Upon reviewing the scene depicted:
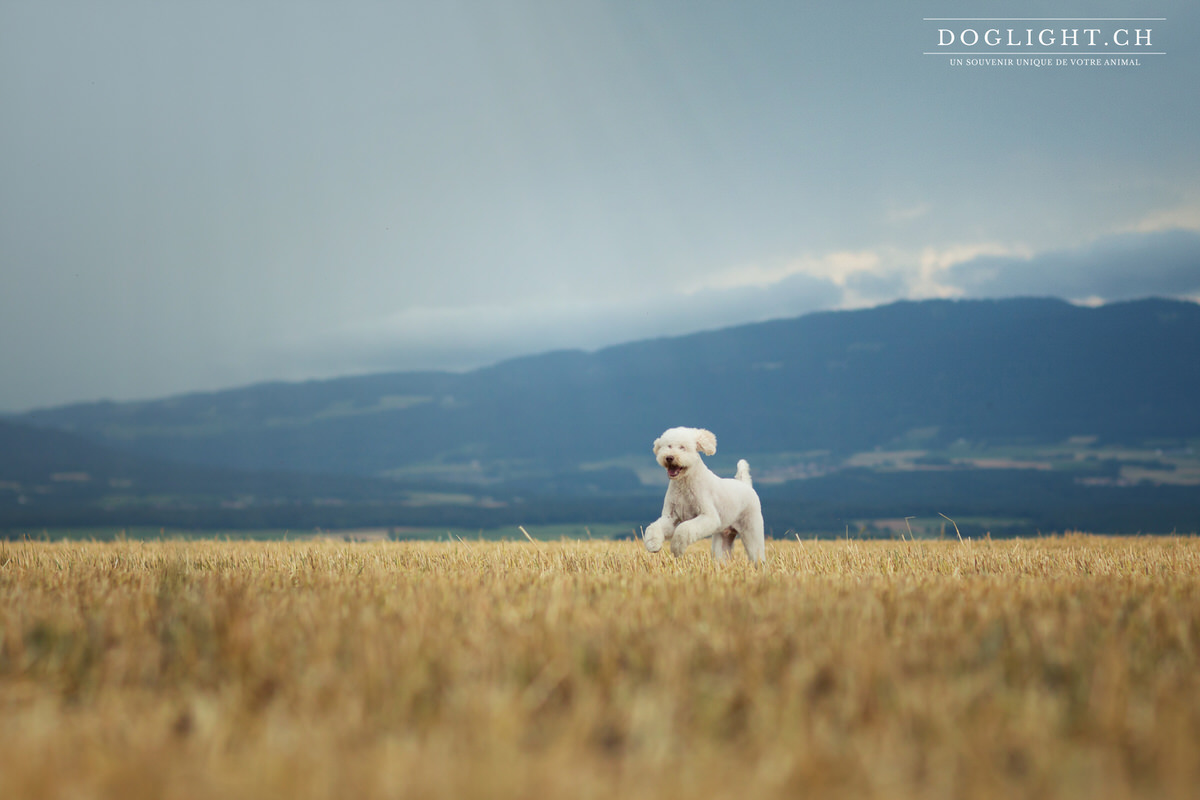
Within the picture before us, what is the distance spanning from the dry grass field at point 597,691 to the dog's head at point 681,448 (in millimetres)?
1675

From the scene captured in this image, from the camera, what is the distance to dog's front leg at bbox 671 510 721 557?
6.62 metres

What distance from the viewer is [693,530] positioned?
6.64 meters

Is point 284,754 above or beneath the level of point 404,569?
above

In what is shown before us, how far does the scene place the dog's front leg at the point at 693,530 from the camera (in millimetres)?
6621

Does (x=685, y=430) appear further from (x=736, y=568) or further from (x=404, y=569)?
(x=404, y=569)

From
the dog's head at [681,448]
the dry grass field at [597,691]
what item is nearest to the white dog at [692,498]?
the dog's head at [681,448]

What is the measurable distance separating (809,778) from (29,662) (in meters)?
3.47

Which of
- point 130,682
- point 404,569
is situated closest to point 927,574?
point 404,569

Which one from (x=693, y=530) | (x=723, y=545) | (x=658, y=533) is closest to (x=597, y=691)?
(x=693, y=530)

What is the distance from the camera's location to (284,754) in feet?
7.04

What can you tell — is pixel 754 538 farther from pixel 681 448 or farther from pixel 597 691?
pixel 597 691

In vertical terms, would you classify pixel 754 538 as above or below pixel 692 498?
below

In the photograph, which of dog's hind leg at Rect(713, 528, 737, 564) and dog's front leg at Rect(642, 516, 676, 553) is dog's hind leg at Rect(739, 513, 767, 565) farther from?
dog's front leg at Rect(642, 516, 676, 553)

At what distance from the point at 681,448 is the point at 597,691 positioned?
420 centimetres
